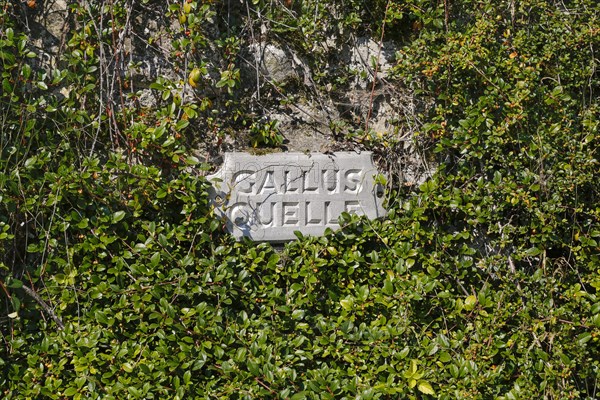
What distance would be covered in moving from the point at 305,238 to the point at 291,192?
220 mm

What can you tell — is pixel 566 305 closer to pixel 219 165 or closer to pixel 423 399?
pixel 423 399

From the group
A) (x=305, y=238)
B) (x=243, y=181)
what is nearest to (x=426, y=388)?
(x=305, y=238)

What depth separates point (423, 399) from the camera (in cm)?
286

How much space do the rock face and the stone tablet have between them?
0.12 metres

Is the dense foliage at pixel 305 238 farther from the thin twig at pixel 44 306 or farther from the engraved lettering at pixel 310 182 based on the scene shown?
the engraved lettering at pixel 310 182

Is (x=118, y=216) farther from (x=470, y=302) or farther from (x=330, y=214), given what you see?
(x=470, y=302)

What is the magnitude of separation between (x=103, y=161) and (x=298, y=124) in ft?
3.00

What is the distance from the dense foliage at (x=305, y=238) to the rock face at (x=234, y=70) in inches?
0.6

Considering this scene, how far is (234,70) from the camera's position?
322 cm

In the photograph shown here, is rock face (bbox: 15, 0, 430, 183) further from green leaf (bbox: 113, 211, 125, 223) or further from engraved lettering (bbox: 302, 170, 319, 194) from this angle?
green leaf (bbox: 113, 211, 125, 223)

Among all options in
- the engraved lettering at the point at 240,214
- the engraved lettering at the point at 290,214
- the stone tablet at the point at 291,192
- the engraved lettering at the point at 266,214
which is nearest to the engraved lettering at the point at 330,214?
the stone tablet at the point at 291,192

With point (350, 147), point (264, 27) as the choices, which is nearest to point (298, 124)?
point (350, 147)

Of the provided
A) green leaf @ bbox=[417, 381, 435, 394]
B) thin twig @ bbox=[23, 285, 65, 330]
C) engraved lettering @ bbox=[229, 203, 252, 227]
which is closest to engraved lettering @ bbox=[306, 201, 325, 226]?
engraved lettering @ bbox=[229, 203, 252, 227]

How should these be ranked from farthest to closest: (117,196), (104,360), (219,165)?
(219,165), (117,196), (104,360)
